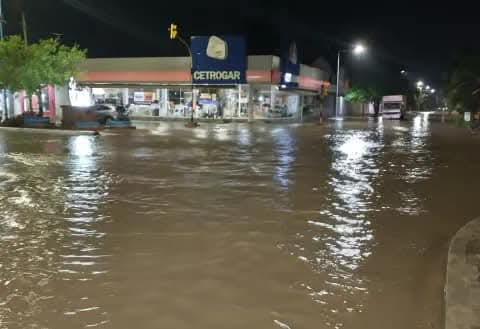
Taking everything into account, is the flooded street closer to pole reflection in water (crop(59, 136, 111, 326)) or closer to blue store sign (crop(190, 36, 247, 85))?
pole reflection in water (crop(59, 136, 111, 326))

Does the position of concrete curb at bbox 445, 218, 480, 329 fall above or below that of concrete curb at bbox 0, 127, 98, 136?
below

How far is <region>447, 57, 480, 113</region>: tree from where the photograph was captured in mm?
41156

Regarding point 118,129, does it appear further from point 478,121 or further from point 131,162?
point 478,121

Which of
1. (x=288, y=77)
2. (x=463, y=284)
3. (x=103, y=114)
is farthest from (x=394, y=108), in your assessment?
(x=463, y=284)

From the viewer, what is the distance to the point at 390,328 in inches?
205

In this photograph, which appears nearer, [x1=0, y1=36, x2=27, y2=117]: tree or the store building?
[x1=0, y1=36, x2=27, y2=117]: tree

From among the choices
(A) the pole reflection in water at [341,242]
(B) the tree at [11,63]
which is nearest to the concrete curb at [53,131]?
(B) the tree at [11,63]

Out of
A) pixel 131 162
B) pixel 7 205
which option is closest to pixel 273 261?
pixel 7 205

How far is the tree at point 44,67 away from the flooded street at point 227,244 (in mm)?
19473

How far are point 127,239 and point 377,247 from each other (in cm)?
352

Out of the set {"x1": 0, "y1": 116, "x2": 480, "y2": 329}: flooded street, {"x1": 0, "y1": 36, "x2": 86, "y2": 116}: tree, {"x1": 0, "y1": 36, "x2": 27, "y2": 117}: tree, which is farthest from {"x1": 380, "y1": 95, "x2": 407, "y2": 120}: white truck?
{"x1": 0, "y1": 116, "x2": 480, "y2": 329}: flooded street

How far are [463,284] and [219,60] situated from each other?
45944mm

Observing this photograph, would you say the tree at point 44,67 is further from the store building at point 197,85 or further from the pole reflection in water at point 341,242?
the pole reflection in water at point 341,242

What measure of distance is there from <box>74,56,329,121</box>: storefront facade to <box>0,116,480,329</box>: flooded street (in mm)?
35071
